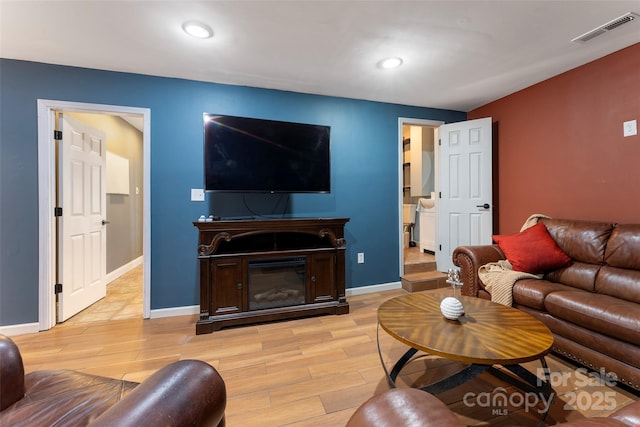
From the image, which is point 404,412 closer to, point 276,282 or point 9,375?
point 9,375

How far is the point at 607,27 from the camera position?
2.00 metres

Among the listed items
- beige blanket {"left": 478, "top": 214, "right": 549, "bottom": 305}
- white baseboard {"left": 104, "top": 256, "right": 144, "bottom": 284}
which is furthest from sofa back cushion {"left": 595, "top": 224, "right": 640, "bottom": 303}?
white baseboard {"left": 104, "top": 256, "right": 144, "bottom": 284}

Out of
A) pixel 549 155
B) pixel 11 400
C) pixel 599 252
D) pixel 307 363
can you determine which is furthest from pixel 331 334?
pixel 549 155

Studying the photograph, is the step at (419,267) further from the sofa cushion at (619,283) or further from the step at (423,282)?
the sofa cushion at (619,283)

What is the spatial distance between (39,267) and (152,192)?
113 cm

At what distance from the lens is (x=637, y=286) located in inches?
72.6

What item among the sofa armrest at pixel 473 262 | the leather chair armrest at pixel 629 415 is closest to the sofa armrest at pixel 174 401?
the leather chair armrest at pixel 629 415

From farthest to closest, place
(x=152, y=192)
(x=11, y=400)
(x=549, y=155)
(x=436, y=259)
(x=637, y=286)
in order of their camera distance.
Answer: (x=436, y=259), (x=549, y=155), (x=152, y=192), (x=637, y=286), (x=11, y=400)

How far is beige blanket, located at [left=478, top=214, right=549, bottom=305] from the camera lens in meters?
2.15

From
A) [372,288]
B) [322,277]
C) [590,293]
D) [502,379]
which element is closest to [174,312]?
[322,277]

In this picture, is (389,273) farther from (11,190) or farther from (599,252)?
(11,190)

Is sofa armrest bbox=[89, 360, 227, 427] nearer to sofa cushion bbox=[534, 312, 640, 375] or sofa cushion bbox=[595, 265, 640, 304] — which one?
sofa cushion bbox=[534, 312, 640, 375]

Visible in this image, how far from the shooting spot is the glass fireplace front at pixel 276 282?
2568mm

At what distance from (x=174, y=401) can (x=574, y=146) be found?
3719 millimetres
